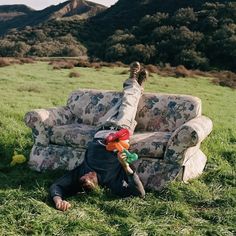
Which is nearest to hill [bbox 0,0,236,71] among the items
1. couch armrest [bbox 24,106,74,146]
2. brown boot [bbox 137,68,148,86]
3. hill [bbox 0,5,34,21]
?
brown boot [bbox 137,68,148,86]

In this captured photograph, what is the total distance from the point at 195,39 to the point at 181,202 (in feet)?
131

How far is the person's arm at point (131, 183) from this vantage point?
237 inches

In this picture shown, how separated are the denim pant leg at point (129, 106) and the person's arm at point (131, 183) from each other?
104 centimetres

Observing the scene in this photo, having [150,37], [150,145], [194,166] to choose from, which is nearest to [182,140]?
[150,145]

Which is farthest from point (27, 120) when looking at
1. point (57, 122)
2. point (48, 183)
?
point (48, 183)

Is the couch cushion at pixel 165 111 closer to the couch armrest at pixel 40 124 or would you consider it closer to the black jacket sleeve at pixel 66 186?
the couch armrest at pixel 40 124

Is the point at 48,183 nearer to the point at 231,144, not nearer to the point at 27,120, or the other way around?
the point at 27,120

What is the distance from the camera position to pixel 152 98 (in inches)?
321

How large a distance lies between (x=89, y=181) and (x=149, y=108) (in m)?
2.51

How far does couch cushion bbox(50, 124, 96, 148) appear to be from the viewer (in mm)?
7445

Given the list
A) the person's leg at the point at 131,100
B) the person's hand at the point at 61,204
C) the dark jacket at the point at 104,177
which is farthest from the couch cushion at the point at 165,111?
the person's hand at the point at 61,204

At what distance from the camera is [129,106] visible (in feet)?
24.2

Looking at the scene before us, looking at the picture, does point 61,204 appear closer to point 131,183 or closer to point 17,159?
point 131,183

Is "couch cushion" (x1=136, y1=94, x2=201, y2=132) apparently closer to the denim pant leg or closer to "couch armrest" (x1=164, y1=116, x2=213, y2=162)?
the denim pant leg
